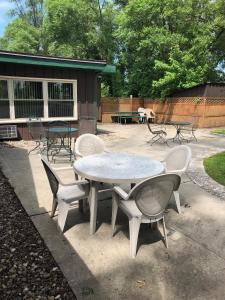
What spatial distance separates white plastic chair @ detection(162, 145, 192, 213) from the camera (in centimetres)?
336

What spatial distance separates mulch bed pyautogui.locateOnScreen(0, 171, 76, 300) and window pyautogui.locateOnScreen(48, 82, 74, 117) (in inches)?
253

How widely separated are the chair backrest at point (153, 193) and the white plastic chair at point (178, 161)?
0.91 m

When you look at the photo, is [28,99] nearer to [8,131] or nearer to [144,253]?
[8,131]

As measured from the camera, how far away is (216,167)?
5633 millimetres

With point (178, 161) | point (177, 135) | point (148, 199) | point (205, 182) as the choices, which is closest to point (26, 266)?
point (148, 199)

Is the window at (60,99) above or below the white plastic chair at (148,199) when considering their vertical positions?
above

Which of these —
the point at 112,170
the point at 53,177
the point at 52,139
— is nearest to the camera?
the point at 53,177

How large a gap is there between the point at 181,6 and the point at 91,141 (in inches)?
577

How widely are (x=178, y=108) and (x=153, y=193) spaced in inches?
519

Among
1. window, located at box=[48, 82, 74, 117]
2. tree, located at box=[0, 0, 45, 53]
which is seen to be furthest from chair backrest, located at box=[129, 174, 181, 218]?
tree, located at box=[0, 0, 45, 53]

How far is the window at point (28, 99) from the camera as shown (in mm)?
8484

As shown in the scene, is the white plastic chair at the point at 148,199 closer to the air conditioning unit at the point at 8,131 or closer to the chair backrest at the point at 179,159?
the chair backrest at the point at 179,159

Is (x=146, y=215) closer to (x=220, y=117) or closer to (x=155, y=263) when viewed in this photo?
(x=155, y=263)

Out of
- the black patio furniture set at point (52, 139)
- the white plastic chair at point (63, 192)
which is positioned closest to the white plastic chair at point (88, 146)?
the white plastic chair at point (63, 192)
